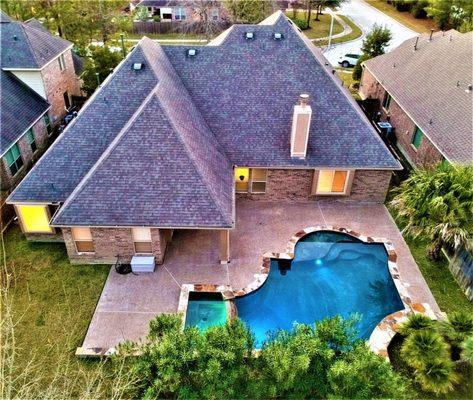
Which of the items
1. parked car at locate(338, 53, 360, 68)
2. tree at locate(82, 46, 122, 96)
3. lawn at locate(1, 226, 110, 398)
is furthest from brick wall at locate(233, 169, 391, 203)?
parked car at locate(338, 53, 360, 68)

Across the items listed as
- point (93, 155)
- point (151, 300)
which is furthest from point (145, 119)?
point (151, 300)

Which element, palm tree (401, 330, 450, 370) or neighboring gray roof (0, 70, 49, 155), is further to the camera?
neighboring gray roof (0, 70, 49, 155)

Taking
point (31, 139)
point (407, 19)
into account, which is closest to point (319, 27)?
point (407, 19)

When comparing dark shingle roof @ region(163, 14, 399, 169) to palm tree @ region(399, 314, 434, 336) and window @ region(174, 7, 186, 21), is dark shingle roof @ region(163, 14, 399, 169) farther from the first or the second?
window @ region(174, 7, 186, 21)

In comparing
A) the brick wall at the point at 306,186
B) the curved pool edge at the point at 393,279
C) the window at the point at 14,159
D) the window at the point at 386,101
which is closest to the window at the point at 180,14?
the window at the point at 386,101

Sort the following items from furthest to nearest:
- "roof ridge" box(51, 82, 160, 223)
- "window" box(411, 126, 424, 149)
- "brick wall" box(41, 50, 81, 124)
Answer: "brick wall" box(41, 50, 81, 124), "window" box(411, 126, 424, 149), "roof ridge" box(51, 82, 160, 223)

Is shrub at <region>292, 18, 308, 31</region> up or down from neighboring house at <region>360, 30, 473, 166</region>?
down

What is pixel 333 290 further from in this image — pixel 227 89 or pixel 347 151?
pixel 227 89
